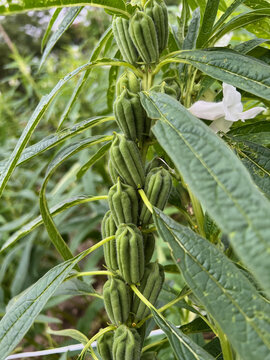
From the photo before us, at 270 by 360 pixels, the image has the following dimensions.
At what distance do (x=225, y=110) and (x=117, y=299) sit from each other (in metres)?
0.24

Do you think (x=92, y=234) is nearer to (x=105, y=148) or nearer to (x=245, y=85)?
(x=105, y=148)

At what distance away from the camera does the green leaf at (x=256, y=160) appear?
1.48ft

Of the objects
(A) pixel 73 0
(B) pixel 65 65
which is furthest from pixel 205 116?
(B) pixel 65 65

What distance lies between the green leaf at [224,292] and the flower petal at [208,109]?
0.16m

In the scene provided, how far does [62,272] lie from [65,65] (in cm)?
186

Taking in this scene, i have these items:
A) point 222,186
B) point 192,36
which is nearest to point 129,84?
point 192,36

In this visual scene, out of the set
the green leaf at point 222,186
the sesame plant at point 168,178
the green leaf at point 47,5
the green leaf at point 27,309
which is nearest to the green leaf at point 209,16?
the sesame plant at point 168,178

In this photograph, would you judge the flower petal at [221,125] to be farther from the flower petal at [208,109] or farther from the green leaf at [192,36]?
the green leaf at [192,36]

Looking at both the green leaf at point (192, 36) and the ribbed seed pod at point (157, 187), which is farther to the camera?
the green leaf at point (192, 36)

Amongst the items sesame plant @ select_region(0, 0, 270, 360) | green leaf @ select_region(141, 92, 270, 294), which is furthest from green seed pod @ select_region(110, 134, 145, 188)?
green leaf @ select_region(141, 92, 270, 294)

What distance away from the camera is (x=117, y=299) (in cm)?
47

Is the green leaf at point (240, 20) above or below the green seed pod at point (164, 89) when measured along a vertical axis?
above

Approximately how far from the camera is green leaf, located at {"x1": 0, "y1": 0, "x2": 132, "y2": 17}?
422 mm

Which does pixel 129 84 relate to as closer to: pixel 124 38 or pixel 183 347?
pixel 124 38
